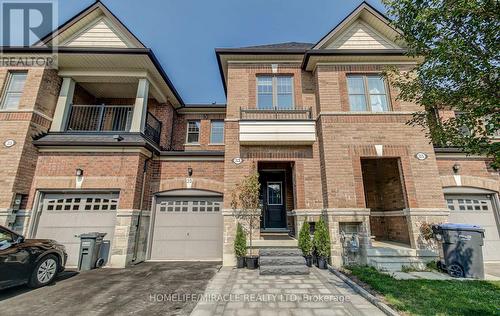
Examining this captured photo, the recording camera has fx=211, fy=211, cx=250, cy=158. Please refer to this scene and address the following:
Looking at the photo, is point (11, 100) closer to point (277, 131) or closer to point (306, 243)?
point (277, 131)

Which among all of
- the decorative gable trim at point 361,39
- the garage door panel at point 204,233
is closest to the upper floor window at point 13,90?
the garage door panel at point 204,233

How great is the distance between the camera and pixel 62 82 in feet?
28.9

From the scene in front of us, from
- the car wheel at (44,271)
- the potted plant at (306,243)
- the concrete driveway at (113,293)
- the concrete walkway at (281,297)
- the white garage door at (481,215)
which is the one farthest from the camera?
the white garage door at (481,215)

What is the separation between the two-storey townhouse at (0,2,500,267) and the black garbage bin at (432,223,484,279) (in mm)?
656

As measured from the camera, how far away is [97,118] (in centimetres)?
994

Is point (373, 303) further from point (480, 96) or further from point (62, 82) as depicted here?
point (62, 82)

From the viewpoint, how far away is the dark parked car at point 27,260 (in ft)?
15.1

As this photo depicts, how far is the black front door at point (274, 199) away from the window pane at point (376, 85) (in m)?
4.96

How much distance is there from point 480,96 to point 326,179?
4176 millimetres

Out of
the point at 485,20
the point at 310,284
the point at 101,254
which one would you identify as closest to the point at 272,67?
the point at 485,20

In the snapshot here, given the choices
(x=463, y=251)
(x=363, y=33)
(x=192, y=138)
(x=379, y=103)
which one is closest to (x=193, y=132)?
(x=192, y=138)

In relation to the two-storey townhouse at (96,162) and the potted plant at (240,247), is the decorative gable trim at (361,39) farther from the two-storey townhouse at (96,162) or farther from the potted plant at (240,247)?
the potted plant at (240,247)

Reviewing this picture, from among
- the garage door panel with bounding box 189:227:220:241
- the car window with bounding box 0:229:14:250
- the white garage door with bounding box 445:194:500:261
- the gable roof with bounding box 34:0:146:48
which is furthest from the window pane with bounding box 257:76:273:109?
the car window with bounding box 0:229:14:250

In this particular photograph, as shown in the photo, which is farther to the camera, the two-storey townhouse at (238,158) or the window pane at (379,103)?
the window pane at (379,103)
